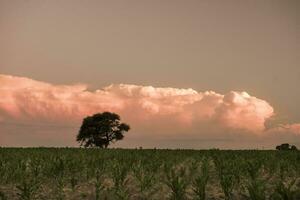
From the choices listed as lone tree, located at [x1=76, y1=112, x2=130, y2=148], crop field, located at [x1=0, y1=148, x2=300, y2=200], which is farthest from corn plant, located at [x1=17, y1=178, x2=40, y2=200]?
lone tree, located at [x1=76, y1=112, x2=130, y2=148]

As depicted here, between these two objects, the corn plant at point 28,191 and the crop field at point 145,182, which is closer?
the crop field at point 145,182

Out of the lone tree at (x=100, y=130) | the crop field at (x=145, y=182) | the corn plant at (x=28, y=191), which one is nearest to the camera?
the crop field at (x=145, y=182)

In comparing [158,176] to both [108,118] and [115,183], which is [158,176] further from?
[108,118]

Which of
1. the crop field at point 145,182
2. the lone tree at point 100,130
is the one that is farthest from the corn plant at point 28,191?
the lone tree at point 100,130

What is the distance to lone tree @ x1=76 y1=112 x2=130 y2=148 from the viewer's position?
80.0 m

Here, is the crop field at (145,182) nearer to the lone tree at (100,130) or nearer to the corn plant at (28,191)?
the corn plant at (28,191)

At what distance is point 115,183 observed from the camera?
1301 cm

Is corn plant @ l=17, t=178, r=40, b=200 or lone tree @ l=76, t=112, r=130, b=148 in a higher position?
lone tree @ l=76, t=112, r=130, b=148

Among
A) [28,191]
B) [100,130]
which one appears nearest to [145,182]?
[28,191]

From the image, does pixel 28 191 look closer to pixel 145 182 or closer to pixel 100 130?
pixel 145 182

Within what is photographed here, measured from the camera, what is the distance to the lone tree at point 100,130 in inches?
3150

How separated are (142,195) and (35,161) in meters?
6.43

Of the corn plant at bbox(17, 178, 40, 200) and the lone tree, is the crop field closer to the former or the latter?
the corn plant at bbox(17, 178, 40, 200)

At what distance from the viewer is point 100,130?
79.9m
